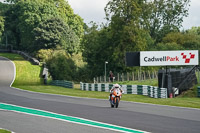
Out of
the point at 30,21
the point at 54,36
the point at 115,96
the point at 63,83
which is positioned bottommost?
the point at 115,96

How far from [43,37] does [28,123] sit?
70351 mm

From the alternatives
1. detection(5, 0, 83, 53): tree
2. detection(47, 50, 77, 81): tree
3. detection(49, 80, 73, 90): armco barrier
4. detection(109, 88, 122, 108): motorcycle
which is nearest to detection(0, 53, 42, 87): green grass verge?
detection(47, 50, 77, 81): tree

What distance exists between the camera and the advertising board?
37.4m

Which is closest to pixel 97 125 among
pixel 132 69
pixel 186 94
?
pixel 186 94

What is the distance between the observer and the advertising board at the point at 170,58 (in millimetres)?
37406

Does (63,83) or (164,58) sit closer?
(164,58)

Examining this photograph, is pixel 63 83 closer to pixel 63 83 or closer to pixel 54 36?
pixel 63 83

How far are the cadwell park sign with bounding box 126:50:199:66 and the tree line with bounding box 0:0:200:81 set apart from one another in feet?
82.1

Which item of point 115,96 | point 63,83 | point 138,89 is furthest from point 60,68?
point 115,96

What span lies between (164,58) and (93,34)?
3668 cm

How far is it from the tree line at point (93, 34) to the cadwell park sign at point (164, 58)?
25.0m

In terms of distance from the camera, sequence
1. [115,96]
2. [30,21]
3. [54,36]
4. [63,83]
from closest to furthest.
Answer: [115,96] < [63,83] < [54,36] < [30,21]

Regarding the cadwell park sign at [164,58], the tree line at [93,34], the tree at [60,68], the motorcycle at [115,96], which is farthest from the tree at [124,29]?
the motorcycle at [115,96]

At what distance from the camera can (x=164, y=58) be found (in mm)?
37719
